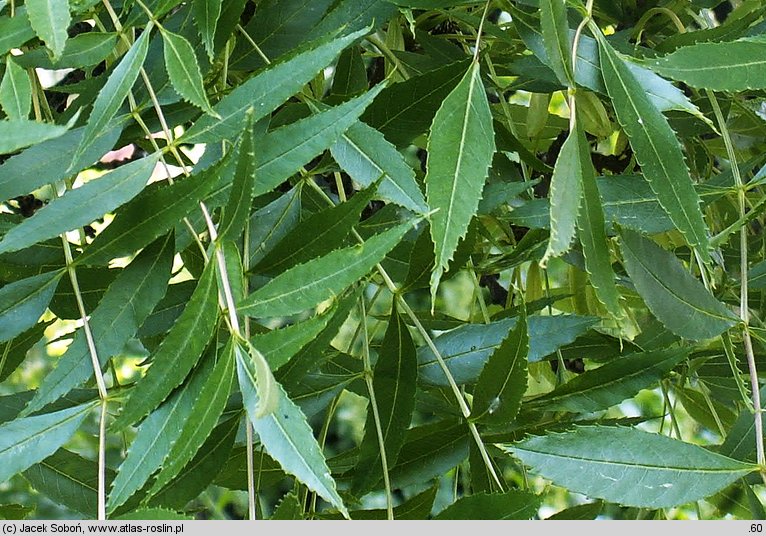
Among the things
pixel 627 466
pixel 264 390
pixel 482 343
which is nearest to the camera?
pixel 264 390

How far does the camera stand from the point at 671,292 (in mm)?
397

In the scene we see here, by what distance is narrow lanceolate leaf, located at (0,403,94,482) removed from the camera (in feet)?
1.11

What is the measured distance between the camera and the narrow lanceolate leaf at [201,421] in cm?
30

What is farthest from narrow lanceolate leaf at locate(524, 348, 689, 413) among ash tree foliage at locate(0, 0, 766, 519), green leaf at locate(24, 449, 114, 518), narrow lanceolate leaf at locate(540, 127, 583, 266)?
green leaf at locate(24, 449, 114, 518)

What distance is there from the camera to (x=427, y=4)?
0.39m

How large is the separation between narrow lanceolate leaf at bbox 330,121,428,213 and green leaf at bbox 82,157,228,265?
0.21ft

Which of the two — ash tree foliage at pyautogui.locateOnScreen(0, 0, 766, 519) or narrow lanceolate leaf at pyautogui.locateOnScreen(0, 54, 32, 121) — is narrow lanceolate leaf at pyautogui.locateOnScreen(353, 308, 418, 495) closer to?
ash tree foliage at pyautogui.locateOnScreen(0, 0, 766, 519)

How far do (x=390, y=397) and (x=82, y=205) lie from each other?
0.54 ft

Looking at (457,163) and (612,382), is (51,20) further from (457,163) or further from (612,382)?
(612,382)

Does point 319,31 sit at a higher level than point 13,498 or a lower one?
higher

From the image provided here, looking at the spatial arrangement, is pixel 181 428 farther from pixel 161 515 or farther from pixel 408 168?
pixel 408 168

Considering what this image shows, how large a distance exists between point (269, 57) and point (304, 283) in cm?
17

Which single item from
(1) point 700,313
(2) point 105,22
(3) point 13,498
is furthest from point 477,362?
(3) point 13,498

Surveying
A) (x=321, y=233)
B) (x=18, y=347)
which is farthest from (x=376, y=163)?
(x=18, y=347)
